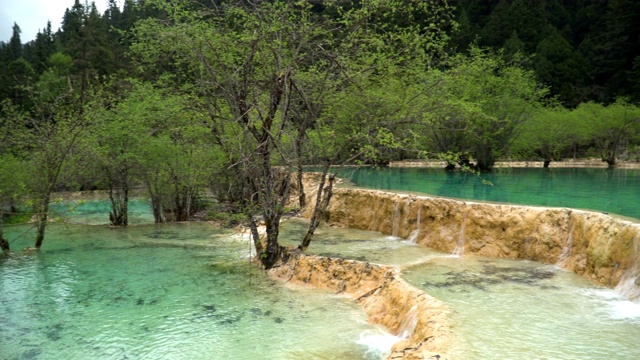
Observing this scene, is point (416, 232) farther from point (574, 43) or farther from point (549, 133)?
point (574, 43)

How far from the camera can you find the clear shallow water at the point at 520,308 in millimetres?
6367

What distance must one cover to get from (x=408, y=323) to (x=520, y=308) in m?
1.84

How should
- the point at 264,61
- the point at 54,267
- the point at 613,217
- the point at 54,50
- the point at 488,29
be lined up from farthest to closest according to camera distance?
the point at 54,50
the point at 488,29
the point at 54,267
the point at 264,61
the point at 613,217

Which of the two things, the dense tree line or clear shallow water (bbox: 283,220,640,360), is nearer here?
clear shallow water (bbox: 283,220,640,360)

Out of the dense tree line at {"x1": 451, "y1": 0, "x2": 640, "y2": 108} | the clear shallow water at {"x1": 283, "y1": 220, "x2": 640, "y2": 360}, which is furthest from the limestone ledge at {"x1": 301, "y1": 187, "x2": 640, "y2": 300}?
the dense tree line at {"x1": 451, "y1": 0, "x2": 640, "y2": 108}

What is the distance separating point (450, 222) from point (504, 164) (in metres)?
23.7

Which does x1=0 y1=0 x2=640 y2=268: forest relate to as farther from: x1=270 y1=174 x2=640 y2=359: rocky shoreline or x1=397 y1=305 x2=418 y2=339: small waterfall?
x1=397 y1=305 x2=418 y2=339: small waterfall

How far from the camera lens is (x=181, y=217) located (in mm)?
20891

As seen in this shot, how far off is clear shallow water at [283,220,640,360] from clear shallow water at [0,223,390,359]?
148cm

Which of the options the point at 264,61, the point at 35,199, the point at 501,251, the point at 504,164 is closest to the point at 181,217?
the point at 35,199

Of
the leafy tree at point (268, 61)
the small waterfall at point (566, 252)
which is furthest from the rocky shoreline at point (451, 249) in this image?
the leafy tree at point (268, 61)

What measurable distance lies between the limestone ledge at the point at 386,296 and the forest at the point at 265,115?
108 centimetres

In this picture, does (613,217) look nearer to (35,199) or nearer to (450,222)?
(450,222)

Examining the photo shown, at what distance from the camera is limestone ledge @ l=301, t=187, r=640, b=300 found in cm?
949
